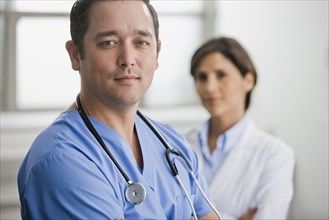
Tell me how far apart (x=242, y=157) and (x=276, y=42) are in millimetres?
711

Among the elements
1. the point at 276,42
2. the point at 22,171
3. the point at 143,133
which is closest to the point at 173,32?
the point at 276,42

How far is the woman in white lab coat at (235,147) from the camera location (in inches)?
77.9

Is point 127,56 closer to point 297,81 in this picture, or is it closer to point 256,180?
point 256,180

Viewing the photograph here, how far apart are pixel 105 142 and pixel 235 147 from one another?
92 centimetres

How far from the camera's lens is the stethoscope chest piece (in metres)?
1.15

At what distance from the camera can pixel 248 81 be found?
217cm

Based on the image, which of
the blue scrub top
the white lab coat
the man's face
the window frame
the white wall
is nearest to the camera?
the blue scrub top

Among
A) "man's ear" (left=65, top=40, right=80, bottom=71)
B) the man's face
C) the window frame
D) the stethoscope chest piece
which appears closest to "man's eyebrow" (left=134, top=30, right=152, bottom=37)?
the man's face

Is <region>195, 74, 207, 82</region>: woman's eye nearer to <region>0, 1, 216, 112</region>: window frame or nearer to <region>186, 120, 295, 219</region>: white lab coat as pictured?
<region>186, 120, 295, 219</region>: white lab coat

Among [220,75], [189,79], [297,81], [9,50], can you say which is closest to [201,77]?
[220,75]

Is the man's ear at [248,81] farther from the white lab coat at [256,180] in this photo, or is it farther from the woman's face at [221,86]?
the white lab coat at [256,180]

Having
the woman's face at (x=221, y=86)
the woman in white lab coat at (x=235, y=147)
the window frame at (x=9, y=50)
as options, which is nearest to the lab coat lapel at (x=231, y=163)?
the woman in white lab coat at (x=235, y=147)

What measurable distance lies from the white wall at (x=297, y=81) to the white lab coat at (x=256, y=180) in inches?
8.8

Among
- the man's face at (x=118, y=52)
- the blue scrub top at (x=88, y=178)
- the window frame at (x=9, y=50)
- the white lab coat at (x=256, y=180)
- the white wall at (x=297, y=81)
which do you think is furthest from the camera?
the window frame at (x=9, y=50)
